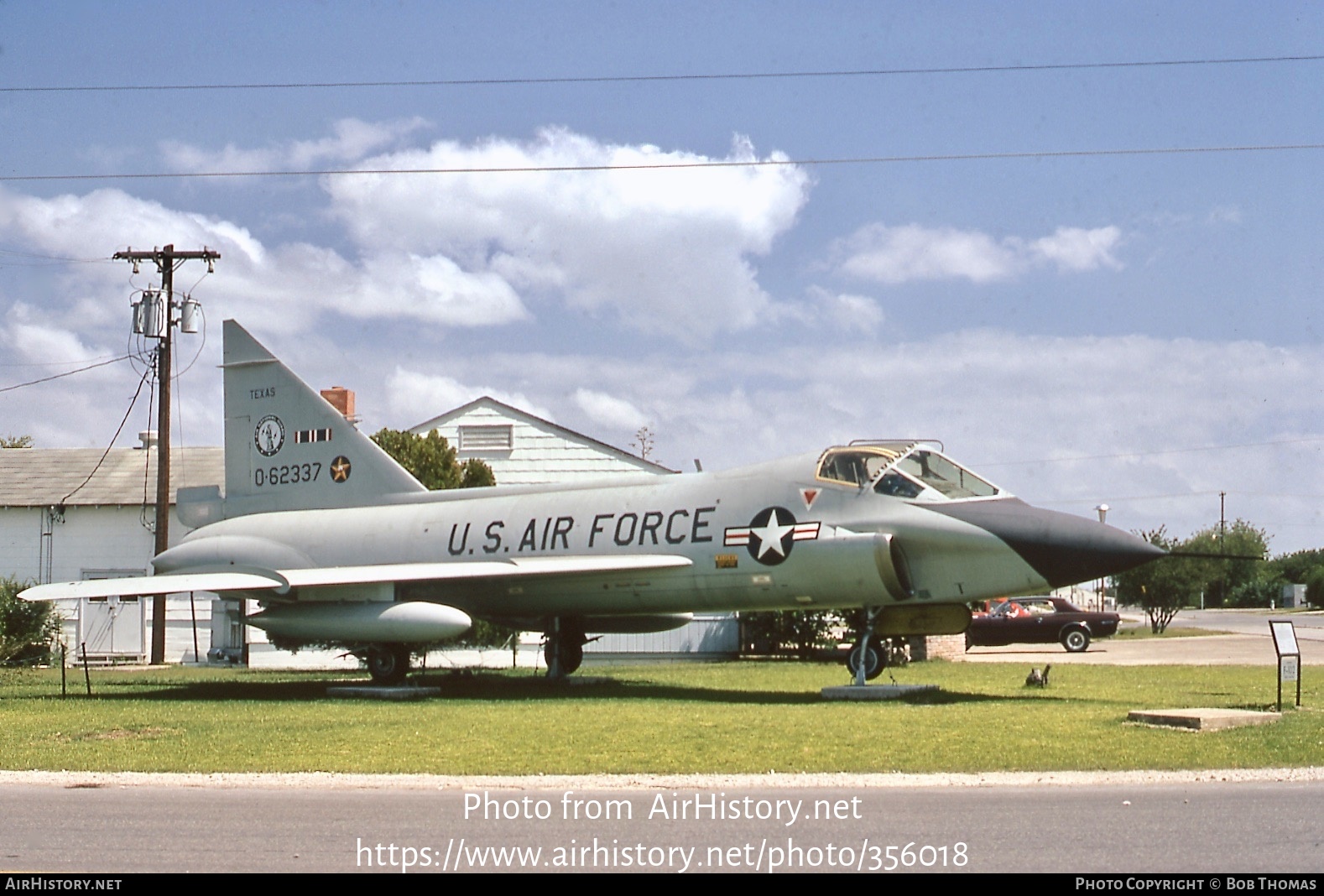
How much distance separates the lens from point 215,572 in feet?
75.7

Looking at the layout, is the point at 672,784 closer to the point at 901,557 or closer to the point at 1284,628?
the point at 901,557

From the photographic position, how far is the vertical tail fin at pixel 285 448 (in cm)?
2370

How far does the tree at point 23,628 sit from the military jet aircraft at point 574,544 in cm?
621

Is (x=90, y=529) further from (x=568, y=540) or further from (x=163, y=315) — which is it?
(x=568, y=540)

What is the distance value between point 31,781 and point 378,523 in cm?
1190

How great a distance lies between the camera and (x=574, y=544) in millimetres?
20406

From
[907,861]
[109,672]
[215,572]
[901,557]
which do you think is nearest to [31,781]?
[907,861]

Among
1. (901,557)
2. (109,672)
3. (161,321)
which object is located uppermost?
Result: (161,321)

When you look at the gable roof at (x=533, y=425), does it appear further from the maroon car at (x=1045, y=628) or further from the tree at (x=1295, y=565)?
the tree at (x=1295, y=565)

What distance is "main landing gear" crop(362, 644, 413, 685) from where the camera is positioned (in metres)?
20.6

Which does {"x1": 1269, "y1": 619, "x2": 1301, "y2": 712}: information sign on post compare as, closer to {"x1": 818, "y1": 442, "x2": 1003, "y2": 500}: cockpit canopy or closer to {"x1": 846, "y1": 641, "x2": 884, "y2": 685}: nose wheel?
{"x1": 818, "y1": 442, "x2": 1003, "y2": 500}: cockpit canopy

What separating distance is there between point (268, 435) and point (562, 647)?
6.92 m

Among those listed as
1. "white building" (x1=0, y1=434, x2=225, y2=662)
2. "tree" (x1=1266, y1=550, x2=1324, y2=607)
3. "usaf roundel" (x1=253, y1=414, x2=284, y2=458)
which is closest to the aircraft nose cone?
"usaf roundel" (x1=253, y1=414, x2=284, y2=458)

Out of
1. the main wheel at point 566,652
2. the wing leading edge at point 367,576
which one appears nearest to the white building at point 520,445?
the main wheel at point 566,652
